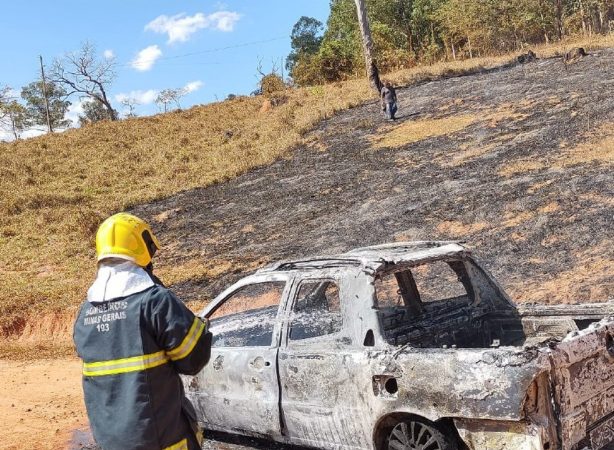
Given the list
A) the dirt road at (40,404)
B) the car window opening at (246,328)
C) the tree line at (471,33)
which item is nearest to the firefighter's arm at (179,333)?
the car window opening at (246,328)

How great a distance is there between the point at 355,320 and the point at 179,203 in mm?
16258

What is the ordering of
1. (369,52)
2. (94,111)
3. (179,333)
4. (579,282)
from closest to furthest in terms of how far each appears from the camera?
(179,333) < (579,282) < (369,52) < (94,111)

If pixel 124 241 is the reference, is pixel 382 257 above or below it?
below

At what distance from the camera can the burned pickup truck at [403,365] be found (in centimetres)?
381

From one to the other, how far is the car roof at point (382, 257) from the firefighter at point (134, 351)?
2158 mm

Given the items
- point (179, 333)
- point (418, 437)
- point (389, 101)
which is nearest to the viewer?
point (179, 333)

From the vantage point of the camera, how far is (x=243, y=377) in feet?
16.8

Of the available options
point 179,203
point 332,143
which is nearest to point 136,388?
point 179,203

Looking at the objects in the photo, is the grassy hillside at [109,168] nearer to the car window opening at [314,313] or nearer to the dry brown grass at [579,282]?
the dry brown grass at [579,282]

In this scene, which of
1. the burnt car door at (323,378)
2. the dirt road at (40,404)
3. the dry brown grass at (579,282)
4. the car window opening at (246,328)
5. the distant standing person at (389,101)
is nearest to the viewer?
the burnt car door at (323,378)

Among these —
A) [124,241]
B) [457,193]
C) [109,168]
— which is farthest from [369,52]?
[124,241]

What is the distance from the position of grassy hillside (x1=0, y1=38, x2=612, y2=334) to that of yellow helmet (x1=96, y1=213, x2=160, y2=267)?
10913mm

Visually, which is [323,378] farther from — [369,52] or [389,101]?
[369,52]

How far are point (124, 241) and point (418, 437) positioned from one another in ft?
7.48
